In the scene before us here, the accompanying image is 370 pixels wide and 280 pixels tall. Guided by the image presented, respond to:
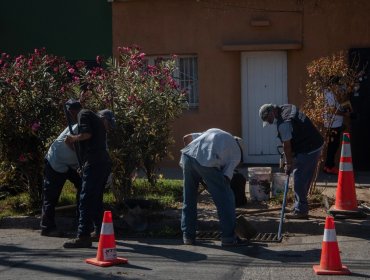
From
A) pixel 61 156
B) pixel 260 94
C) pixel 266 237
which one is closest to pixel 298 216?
pixel 266 237

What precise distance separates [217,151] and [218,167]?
0.20 m

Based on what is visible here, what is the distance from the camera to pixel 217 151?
8.70m

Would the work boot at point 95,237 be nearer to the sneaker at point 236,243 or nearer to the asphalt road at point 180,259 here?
the asphalt road at point 180,259

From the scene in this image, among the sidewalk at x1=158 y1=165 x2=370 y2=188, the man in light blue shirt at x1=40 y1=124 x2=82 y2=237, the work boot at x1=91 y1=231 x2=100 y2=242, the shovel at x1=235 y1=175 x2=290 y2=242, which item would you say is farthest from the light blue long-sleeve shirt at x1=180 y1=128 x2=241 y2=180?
the sidewalk at x1=158 y1=165 x2=370 y2=188

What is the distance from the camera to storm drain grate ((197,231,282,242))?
365 inches

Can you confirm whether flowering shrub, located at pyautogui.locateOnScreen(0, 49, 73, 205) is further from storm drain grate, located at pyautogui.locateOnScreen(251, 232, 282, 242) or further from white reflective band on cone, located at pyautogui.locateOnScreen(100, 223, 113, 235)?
storm drain grate, located at pyautogui.locateOnScreen(251, 232, 282, 242)

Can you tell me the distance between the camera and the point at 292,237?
9.53 m

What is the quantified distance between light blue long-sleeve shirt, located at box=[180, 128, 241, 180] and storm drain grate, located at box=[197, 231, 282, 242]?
100cm

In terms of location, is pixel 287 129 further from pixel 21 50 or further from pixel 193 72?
pixel 21 50

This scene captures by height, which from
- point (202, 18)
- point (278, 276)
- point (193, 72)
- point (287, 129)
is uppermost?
point (202, 18)

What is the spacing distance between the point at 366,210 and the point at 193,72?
521 cm

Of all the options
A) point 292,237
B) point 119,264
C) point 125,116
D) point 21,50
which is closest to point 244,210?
point 292,237

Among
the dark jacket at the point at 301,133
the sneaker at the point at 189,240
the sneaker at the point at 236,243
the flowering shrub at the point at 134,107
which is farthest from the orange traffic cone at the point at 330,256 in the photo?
the flowering shrub at the point at 134,107

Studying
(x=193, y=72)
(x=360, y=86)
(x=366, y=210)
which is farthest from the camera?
(x=193, y=72)
